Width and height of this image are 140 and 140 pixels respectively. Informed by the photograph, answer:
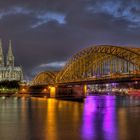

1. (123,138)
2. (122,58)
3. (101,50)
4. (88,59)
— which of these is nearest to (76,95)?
(88,59)

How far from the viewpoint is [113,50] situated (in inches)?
4432

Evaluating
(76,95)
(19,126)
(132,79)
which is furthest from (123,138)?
(76,95)

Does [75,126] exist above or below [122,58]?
below

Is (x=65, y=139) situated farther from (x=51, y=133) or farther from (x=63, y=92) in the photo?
(x=63, y=92)

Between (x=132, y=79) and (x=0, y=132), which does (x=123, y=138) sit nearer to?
(x=0, y=132)

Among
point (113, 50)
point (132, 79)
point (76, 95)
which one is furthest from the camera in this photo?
point (76, 95)

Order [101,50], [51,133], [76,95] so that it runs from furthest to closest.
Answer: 1. [76,95]
2. [101,50]
3. [51,133]

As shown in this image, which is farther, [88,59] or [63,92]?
[63,92]

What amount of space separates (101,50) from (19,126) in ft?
257

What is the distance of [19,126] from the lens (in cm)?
4441

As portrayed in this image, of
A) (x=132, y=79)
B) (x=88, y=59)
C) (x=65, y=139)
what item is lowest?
(x=65, y=139)

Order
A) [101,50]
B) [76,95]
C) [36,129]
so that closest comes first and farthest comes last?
1. [36,129]
2. [101,50]
3. [76,95]

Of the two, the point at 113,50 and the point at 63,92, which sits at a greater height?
the point at 113,50

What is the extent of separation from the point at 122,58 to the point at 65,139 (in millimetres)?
75340
